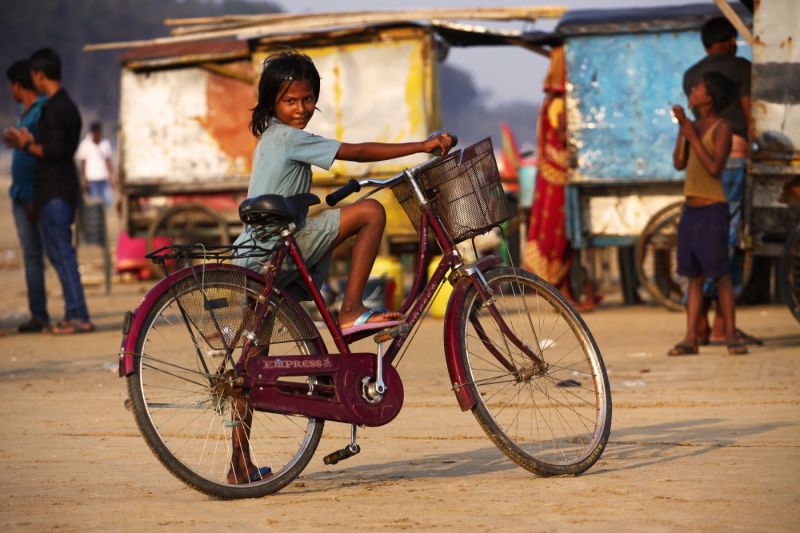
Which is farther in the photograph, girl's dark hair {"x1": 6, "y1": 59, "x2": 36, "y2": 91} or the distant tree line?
the distant tree line

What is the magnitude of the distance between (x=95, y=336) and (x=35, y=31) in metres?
90.2

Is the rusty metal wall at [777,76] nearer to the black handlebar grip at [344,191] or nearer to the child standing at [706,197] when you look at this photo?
the child standing at [706,197]

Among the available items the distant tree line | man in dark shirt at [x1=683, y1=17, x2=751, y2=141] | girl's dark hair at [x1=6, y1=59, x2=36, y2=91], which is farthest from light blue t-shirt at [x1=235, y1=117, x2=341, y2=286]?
the distant tree line

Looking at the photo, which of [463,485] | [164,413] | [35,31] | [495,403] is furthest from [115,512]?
[35,31]

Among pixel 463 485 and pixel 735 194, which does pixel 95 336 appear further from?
pixel 463 485

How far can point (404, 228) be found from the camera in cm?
1408

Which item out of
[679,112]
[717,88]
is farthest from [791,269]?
[679,112]

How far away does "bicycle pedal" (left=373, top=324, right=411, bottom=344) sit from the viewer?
5.32 meters

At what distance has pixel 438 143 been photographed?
5.27 m

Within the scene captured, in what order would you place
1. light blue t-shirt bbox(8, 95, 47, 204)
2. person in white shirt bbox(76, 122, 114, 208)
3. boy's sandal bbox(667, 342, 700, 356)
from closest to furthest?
1. boy's sandal bbox(667, 342, 700, 356)
2. light blue t-shirt bbox(8, 95, 47, 204)
3. person in white shirt bbox(76, 122, 114, 208)

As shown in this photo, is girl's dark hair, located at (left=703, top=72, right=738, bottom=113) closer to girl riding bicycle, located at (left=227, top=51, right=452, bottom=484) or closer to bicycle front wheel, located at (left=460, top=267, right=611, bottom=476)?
bicycle front wheel, located at (left=460, top=267, right=611, bottom=476)

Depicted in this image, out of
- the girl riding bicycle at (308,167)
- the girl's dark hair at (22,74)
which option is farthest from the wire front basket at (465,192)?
the girl's dark hair at (22,74)

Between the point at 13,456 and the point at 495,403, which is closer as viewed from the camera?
the point at 13,456

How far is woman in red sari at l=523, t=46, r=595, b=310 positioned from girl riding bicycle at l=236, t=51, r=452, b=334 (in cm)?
831
